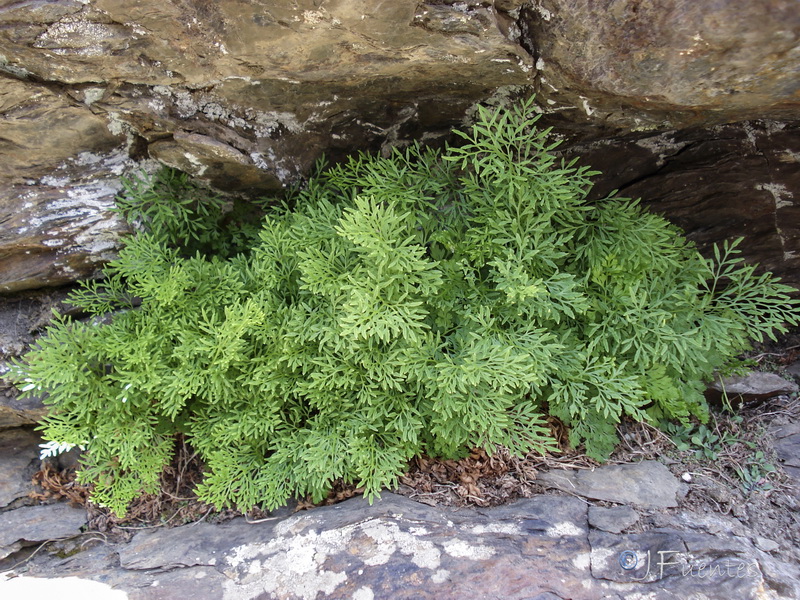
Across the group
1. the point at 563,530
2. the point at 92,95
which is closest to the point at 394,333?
the point at 563,530

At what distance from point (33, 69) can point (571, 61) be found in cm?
247

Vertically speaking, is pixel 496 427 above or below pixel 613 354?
below

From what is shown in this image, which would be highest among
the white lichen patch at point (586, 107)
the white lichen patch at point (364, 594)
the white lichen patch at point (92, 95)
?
the white lichen patch at point (92, 95)

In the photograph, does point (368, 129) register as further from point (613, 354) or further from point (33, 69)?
point (613, 354)

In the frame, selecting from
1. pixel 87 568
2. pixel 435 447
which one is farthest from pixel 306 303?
pixel 87 568

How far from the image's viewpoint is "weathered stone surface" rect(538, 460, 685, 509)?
2.79 m

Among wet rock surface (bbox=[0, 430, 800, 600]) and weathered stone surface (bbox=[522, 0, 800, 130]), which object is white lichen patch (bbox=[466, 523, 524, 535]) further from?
weathered stone surface (bbox=[522, 0, 800, 130])

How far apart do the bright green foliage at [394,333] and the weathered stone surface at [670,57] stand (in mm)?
340

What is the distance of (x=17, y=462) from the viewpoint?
3.46 metres

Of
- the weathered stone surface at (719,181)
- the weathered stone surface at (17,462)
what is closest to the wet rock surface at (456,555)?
the weathered stone surface at (17,462)

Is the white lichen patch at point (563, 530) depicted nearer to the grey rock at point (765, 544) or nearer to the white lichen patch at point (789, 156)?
the grey rock at point (765, 544)

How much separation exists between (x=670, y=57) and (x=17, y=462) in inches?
168

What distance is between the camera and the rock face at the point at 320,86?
83.0 inches

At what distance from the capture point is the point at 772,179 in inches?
123
